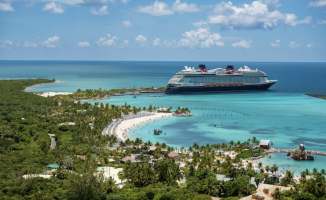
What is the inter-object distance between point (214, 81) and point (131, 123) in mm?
60875

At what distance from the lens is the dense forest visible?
30375 mm

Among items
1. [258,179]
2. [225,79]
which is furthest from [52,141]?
[225,79]

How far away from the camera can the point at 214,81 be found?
118250mm

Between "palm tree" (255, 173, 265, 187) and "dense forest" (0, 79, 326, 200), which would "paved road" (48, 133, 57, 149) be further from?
"palm tree" (255, 173, 265, 187)

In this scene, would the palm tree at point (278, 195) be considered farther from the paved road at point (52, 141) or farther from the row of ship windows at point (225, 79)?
the row of ship windows at point (225, 79)

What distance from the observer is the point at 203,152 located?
1747 inches

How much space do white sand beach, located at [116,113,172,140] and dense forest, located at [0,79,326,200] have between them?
3712 mm

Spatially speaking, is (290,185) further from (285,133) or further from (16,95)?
(16,95)

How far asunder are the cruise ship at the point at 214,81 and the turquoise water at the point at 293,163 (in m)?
70.3

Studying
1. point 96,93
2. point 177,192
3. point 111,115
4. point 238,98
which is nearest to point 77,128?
point 111,115

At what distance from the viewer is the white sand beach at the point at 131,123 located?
55.9 metres

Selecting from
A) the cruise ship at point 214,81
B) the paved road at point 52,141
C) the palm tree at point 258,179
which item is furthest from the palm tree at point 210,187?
the cruise ship at point 214,81

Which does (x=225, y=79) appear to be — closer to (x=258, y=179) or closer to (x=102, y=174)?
(x=258, y=179)

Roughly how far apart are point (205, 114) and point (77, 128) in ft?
103
